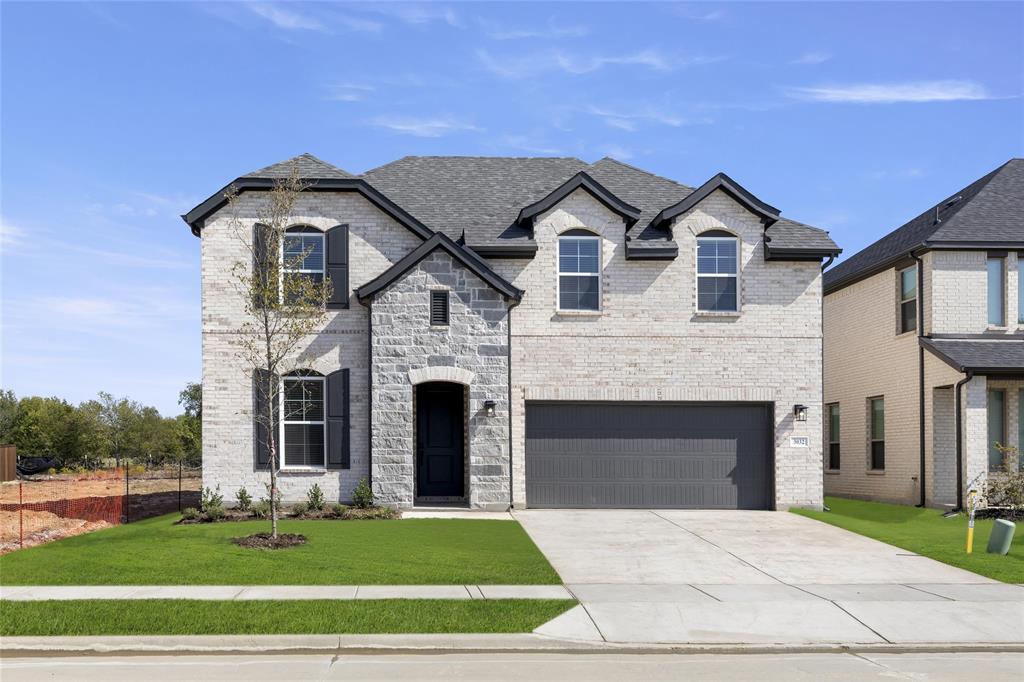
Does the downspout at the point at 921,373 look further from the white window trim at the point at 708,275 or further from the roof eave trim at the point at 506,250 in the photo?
the roof eave trim at the point at 506,250

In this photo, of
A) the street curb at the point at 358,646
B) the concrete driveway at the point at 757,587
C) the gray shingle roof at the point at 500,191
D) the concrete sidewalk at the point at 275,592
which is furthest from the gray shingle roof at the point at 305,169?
the street curb at the point at 358,646

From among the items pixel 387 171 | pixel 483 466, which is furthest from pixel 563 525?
pixel 387 171

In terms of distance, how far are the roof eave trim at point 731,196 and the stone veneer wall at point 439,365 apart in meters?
4.60

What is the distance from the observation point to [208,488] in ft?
68.8

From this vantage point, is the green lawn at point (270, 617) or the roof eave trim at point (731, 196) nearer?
the green lawn at point (270, 617)

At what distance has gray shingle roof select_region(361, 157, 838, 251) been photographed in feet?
74.2

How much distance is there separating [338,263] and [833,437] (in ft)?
52.8

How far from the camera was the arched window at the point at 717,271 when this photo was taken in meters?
22.4

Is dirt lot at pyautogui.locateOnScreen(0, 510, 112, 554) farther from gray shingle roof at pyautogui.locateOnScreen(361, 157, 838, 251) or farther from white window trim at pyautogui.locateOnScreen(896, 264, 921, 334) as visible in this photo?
white window trim at pyautogui.locateOnScreen(896, 264, 921, 334)

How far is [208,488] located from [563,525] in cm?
778

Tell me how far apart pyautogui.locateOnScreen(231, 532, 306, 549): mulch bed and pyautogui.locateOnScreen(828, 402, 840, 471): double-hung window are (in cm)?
1780

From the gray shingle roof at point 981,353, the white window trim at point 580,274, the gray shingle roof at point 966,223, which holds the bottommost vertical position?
the gray shingle roof at point 981,353

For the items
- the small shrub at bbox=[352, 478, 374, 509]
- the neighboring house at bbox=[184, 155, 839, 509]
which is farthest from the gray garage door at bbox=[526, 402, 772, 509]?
the small shrub at bbox=[352, 478, 374, 509]

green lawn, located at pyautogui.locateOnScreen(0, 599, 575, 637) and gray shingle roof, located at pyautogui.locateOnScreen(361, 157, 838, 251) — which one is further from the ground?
gray shingle roof, located at pyautogui.locateOnScreen(361, 157, 838, 251)
